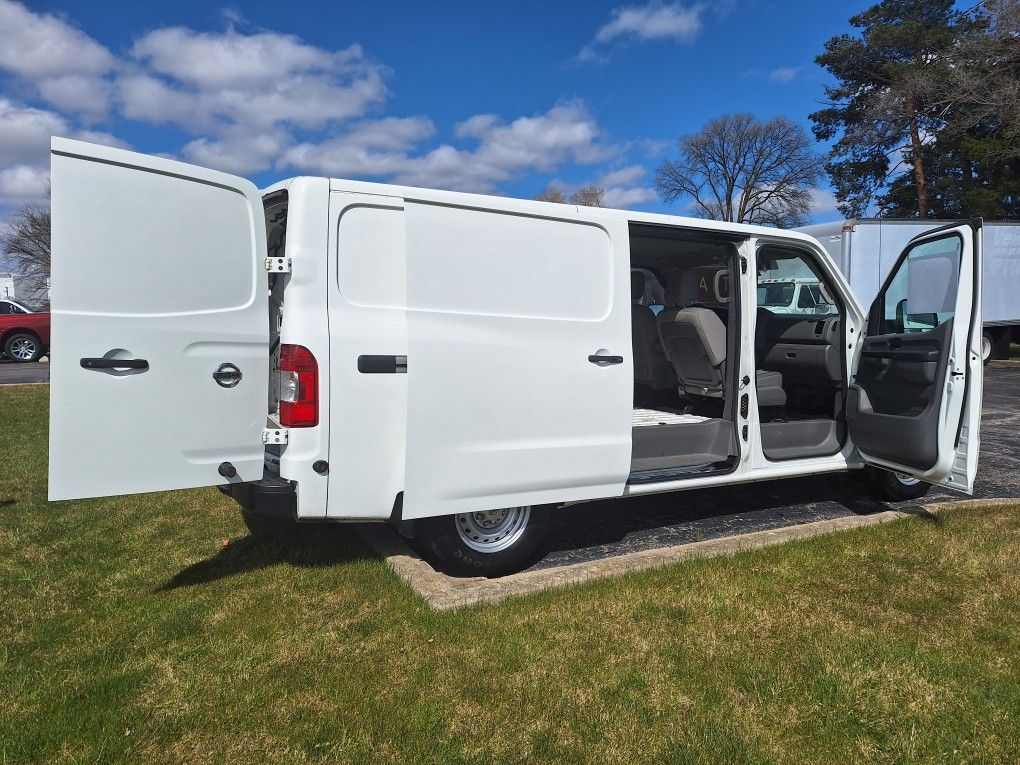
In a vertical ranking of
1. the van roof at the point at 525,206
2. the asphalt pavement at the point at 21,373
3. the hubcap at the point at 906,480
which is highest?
the van roof at the point at 525,206

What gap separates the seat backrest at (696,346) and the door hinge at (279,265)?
9.34ft

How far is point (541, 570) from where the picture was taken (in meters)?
4.04

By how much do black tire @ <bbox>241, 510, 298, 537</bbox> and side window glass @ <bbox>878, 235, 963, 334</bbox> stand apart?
4.22 m

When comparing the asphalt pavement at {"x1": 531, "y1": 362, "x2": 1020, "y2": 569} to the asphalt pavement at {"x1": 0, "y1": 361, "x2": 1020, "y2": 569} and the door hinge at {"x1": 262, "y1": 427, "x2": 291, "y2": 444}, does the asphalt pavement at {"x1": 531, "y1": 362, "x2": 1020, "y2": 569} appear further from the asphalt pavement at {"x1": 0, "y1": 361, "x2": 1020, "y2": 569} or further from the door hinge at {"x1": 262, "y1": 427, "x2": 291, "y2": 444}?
the door hinge at {"x1": 262, "y1": 427, "x2": 291, "y2": 444}

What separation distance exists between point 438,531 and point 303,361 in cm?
115

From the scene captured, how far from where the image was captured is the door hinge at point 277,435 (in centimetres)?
337

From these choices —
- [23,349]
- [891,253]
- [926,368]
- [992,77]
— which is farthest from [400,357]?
[992,77]

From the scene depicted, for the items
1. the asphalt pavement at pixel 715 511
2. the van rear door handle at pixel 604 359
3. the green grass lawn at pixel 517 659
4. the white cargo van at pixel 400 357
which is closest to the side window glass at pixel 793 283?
the white cargo van at pixel 400 357

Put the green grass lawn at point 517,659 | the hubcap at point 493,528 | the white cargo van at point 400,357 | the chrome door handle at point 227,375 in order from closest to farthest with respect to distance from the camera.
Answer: the green grass lawn at point 517,659, the white cargo van at point 400,357, the chrome door handle at point 227,375, the hubcap at point 493,528

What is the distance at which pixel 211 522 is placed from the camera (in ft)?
16.1

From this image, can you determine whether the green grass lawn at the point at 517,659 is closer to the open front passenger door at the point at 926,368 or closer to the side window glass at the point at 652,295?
the open front passenger door at the point at 926,368

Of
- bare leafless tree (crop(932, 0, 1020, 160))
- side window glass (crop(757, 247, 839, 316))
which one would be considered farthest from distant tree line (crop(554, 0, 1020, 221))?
side window glass (crop(757, 247, 839, 316))

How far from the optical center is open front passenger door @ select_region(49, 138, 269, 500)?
3.00 metres

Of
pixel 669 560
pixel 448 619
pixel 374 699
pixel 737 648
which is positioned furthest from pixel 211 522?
pixel 737 648
